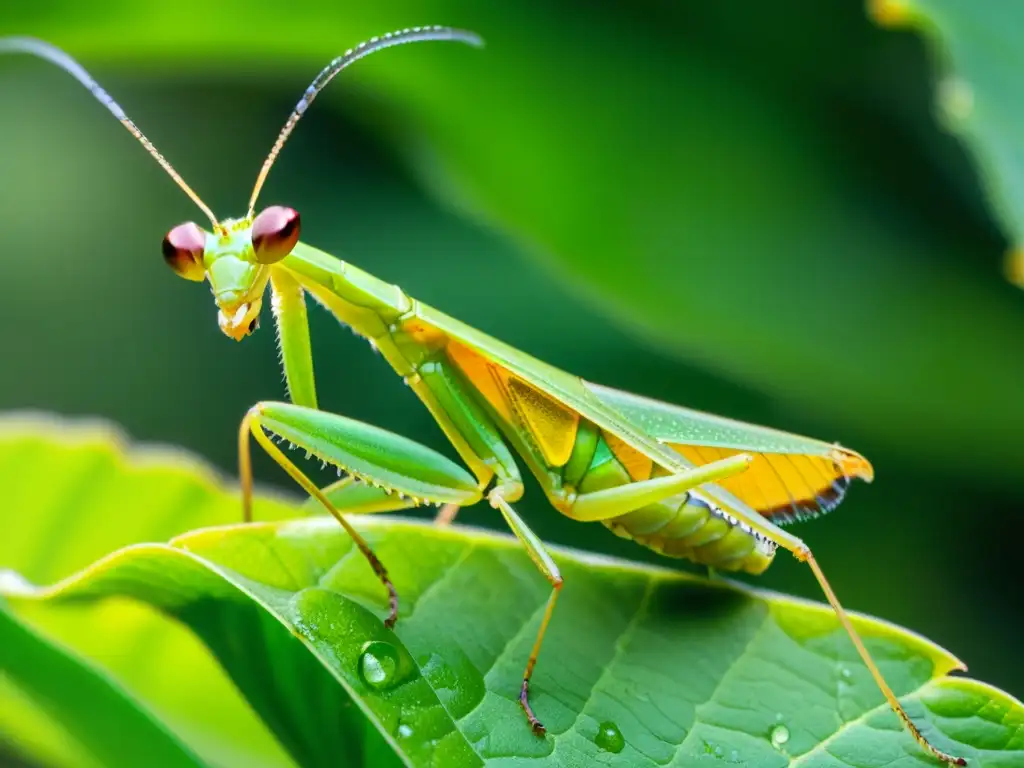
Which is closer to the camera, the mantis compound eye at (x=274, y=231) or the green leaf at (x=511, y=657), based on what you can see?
the green leaf at (x=511, y=657)

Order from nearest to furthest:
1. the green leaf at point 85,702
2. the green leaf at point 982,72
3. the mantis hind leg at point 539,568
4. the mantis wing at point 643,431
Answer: the green leaf at point 85,702 < the mantis hind leg at point 539,568 < the green leaf at point 982,72 < the mantis wing at point 643,431

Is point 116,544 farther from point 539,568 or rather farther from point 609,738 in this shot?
point 609,738

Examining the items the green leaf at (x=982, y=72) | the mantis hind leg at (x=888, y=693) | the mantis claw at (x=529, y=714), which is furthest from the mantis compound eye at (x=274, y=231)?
the green leaf at (x=982, y=72)

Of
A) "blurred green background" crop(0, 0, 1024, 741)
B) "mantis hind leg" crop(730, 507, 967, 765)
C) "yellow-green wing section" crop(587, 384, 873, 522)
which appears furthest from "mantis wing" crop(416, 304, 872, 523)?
"blurred green background" crop(0, 0, 1024, 741)

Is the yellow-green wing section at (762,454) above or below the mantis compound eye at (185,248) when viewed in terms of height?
above

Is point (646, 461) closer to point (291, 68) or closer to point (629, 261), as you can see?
point (629, 261)

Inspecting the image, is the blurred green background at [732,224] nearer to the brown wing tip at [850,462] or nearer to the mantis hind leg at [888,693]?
the brown wing tip at [850,462]
